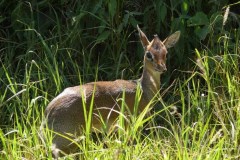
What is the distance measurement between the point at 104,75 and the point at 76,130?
54.6 inches

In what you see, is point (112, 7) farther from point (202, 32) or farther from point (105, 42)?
point (202, 32)

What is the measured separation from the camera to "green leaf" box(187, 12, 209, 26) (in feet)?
17.1

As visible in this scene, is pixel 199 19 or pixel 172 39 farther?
pixel 199 19

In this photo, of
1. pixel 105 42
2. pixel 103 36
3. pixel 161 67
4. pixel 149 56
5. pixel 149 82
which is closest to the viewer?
pixel 161 67

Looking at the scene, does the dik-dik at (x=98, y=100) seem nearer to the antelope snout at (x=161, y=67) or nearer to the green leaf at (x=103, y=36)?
the antelope snout at (x=161, y=67)

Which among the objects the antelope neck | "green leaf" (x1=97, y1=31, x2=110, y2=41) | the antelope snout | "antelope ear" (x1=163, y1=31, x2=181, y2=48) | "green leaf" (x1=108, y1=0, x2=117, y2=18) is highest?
"green leaf" (x1=108, y1=0, x2=117, y2=18)

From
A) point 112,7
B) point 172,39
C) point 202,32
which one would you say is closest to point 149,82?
point 172,39

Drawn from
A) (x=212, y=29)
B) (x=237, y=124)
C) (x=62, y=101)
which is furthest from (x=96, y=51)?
(x=237, y=124)

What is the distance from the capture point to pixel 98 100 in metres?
4.67

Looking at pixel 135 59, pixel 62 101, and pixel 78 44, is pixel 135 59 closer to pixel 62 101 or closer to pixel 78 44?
pixel 78 44

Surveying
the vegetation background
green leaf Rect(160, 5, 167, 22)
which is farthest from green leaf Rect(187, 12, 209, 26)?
green leaf Rect(160, 5, 167, 22)

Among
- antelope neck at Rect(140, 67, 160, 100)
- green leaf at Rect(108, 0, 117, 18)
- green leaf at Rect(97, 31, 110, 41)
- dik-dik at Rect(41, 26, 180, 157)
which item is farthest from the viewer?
green leaf at Rect(97, 31, 110, 41)

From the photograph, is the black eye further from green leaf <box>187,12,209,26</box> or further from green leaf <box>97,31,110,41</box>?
green leaf <box>97,31,110,41</box>

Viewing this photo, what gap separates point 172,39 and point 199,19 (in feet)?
1.11
